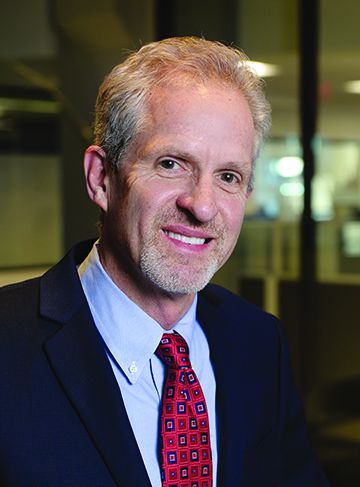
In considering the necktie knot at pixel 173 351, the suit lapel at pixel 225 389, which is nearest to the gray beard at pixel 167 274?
the necktie knot at pixel 173 351

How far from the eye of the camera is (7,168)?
4488 millimetres

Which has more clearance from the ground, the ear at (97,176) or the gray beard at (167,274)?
the ear at (97,176)

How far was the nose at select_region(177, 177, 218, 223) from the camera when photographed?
5.37 feet

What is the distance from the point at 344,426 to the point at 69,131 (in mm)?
2004

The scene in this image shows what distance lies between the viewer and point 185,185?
65.1 inches

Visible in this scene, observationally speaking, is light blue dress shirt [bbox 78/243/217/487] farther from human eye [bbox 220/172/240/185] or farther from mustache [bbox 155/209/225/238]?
human eye [bbox 220/172/240/185]

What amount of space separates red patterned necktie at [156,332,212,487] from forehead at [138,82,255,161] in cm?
37

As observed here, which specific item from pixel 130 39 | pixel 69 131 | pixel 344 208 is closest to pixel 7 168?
pixel 69 131

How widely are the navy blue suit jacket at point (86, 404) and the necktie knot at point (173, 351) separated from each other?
0.38 ft

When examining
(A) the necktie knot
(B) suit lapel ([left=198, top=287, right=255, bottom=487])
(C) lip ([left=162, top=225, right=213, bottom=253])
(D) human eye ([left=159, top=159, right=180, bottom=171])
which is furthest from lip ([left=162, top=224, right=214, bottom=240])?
(B) suit lapel ([left=198, top=287, right=255, bottom=487])

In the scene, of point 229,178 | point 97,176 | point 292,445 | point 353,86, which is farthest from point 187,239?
point 353,86

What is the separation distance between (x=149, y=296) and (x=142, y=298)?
0.05 ft

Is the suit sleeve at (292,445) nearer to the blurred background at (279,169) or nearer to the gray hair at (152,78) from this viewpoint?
the gray hair at (152,78)

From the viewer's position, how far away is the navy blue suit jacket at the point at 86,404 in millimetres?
1583
